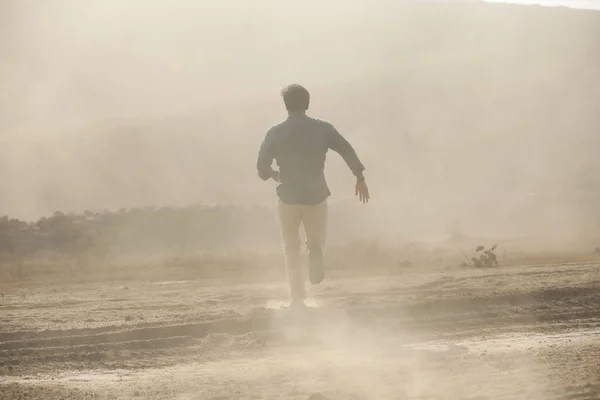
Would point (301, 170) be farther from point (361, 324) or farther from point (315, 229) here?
point (361, 324)

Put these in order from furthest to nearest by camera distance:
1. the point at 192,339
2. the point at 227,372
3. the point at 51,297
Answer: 1. the point at 51,297
2. the point at 192,339
3. the point at 227,372

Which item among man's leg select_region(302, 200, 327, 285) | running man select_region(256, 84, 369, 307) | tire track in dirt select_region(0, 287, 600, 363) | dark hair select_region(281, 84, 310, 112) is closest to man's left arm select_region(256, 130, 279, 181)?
running man select_region(256, 84, 369, 307)

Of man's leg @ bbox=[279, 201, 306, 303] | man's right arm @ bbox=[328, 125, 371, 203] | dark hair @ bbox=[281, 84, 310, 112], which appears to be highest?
A: dark hair @ bbox=[281, 84, 310, 112]

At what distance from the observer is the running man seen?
8.21 metres

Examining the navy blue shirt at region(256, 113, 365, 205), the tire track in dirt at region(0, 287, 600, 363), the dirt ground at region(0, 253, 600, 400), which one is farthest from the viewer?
the navy blue shirt at region(256, 113, 365, 205)

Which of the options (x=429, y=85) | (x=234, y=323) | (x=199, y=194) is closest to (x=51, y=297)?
(x=234, y=323)

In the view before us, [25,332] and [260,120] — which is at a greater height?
[260,120]

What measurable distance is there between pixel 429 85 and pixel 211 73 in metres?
24.9

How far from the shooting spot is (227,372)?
6.10 meters

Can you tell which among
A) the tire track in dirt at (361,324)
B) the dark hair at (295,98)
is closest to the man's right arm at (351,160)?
the dark hair at (295,98)

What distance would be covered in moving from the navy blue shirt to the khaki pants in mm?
89

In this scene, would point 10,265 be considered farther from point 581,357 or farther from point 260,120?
point 260,120

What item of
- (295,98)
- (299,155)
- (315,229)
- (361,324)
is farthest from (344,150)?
(361,324)

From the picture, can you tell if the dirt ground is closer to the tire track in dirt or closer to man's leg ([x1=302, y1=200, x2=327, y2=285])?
the tire track in dirt
